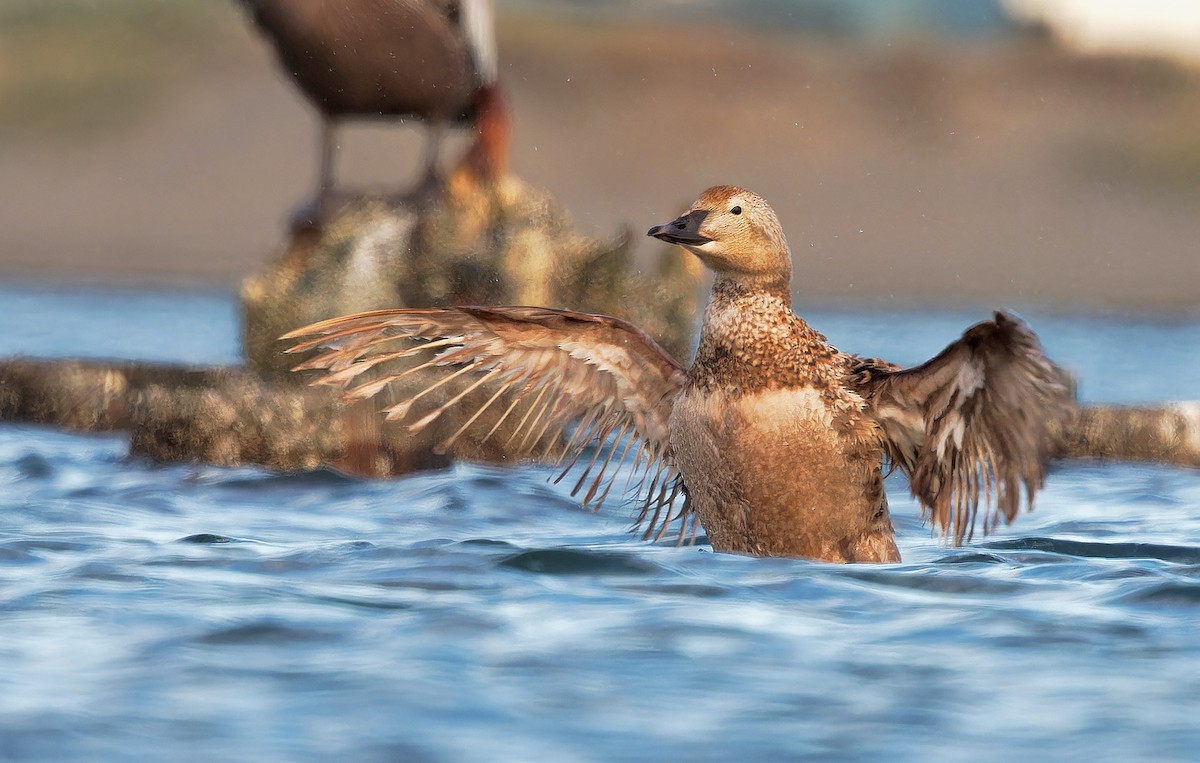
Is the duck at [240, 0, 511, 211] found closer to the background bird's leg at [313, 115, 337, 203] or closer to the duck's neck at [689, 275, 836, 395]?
the background bird's leg at [313, 115, 337, 203]

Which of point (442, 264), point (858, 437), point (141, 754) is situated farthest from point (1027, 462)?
point (442, 264)

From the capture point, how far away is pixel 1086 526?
7.16 metres

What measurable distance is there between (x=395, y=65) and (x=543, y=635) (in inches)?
196

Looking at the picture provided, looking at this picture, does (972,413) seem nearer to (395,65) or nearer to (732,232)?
(732,232)

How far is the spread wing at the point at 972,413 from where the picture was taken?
5008mm

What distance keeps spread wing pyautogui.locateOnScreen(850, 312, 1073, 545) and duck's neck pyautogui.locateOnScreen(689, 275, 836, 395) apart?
9.3 inches

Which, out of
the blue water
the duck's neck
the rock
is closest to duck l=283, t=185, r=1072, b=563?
the duck's neck

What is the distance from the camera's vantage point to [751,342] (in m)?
5.40

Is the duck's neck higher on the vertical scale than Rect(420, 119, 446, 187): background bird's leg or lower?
lower

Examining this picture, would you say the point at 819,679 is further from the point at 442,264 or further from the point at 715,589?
the point at 442,264

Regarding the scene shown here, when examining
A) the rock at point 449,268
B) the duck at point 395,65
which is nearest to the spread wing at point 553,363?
the rock at point 449,268

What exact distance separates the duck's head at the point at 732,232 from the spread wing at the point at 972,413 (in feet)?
1.52

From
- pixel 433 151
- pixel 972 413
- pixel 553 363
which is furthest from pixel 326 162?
pixel 972 413

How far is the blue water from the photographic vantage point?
3961 millimetres
